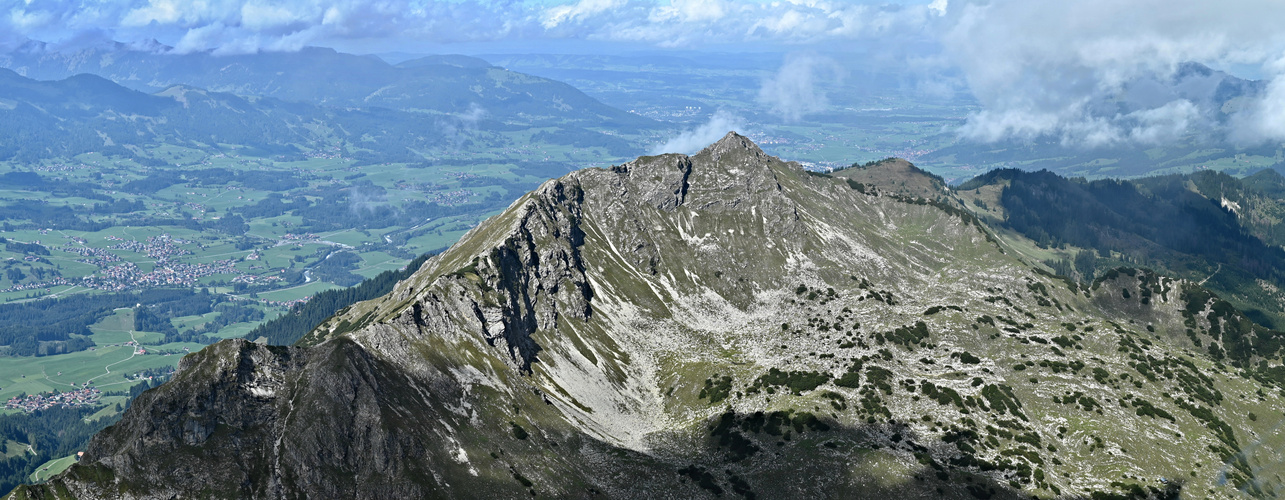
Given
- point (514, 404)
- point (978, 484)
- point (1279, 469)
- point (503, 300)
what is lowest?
point (1279, 469)

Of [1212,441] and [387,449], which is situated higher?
[387,449]

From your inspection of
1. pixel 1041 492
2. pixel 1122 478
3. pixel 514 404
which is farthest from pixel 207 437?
pixel 1122 478

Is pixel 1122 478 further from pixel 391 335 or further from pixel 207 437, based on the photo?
pixel 207 437

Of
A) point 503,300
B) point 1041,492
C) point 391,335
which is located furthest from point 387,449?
point 1041,492

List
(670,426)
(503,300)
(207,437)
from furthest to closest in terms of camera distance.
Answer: (503,300) → (670,426) → (207,437)

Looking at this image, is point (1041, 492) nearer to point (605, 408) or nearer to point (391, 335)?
point (605, 408)

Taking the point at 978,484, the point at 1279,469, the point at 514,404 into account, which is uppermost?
the point at 514,404

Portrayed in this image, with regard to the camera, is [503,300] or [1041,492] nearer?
[1041,492]

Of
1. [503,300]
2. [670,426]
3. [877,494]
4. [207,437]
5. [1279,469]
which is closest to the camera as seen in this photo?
[207,437]

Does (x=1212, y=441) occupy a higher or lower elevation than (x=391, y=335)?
lower
